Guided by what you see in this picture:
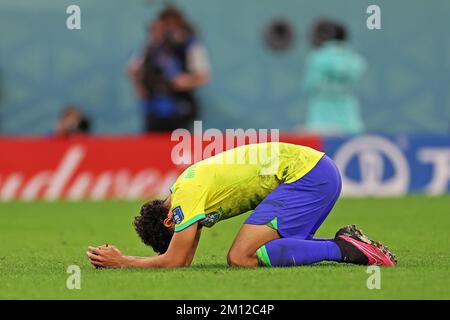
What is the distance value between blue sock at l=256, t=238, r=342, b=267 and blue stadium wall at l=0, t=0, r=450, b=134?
12.5m

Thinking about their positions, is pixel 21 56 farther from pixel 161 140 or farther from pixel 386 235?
pixel 386 235

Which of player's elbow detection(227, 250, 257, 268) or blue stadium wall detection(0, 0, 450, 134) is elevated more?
blue stadium wall detection(0, 0, 450, 134)

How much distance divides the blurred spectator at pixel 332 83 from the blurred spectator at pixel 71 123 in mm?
3765

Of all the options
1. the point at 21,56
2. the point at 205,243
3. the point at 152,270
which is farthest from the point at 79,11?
the point at 152,270

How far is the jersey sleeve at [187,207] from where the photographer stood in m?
9.48

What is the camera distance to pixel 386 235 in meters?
13.6

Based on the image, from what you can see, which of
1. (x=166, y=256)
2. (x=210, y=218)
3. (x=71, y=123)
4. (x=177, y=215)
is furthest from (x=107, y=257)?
(x=71, y=123)

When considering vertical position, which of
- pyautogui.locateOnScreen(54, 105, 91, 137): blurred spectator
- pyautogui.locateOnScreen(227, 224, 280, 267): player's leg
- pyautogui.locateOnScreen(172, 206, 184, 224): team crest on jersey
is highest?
pyautogui.locateOnScreen(54, 105, 91, 137): blurred spectator

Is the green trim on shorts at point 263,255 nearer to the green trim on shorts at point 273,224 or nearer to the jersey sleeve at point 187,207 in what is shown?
the green trim on shorts at point 273,224

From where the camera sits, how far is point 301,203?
9.92 m

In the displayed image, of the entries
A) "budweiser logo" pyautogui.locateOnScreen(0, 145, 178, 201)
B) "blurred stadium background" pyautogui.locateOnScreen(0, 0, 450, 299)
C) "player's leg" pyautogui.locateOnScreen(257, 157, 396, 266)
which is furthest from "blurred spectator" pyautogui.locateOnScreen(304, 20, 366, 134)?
"player's leg" pyautogui.locateOnScreen(257, 157, 396, 266)

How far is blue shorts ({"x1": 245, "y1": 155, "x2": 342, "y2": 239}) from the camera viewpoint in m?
9.86

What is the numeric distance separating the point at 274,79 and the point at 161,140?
13.0 feet

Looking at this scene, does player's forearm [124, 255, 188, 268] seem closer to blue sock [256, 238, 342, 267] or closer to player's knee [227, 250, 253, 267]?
player's knee [227, 250, 253, 267]
